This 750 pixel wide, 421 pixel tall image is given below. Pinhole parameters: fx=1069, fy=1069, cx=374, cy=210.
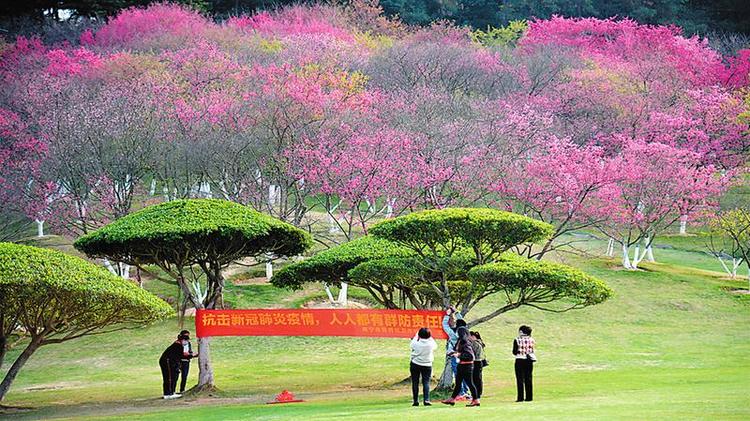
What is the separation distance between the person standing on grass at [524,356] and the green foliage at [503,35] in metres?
59.6

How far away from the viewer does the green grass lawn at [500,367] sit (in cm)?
2091

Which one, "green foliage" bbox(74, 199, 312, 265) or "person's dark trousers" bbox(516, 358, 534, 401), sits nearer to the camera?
"person's dark trousers" bbox(516, 358, 534, 401)

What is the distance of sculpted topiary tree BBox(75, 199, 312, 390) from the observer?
26609 millimetres

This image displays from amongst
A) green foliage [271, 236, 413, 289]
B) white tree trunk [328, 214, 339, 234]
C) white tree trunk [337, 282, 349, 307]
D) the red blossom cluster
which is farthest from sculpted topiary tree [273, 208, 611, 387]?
white tree trunk [328, 214, 339, 234]

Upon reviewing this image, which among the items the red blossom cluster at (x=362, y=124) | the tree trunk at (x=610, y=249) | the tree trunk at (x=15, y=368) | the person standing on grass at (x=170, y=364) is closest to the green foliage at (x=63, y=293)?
the tree trunk at (x=15, y=368)

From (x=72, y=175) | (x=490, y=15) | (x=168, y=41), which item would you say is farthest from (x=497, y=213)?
(x=490, y=15)

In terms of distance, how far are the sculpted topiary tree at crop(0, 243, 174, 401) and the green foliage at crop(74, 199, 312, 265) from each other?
1678 millimetres

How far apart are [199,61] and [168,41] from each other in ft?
24.4

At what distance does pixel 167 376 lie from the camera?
88.4ft

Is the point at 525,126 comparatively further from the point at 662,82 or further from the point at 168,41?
the point at 168,41

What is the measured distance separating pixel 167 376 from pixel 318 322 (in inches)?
167

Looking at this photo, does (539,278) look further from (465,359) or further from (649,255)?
(649,255)

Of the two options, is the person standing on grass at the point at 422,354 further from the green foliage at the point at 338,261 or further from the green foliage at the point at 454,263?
the green foliage at the point at 338,261

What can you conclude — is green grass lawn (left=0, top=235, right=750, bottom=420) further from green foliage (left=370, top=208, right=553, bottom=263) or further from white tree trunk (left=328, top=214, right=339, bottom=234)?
white tree trunk (left=328, top=214, right=339, bottom=234)
